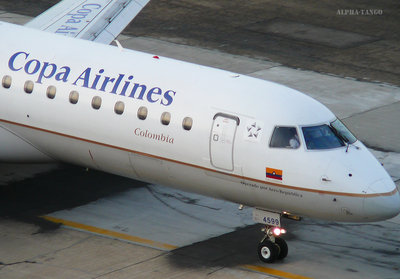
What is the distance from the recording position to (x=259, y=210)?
874 inches

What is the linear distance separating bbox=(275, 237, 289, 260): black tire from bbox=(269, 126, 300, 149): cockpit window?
2388 millimetres

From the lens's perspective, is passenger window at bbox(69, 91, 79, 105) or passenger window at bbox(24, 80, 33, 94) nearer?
passenger window at bbox(69, 91, 79, 105)

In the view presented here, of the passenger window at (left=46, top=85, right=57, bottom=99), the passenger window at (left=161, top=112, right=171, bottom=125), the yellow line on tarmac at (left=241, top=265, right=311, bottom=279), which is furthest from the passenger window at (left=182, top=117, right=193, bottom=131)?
the passenger window at (left=46, top=85, right=57, bottom=99)

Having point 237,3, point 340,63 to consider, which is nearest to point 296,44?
point 340,63

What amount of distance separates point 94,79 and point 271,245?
5.89m

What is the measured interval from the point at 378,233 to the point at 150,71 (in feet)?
23.3

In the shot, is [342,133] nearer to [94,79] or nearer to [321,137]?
[321,137]

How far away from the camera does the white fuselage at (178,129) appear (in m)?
21.0

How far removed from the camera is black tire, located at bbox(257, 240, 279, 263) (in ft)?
72.4

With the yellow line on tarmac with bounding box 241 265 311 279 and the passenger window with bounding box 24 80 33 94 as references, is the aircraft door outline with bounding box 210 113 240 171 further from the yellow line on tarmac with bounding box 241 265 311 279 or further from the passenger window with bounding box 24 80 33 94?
the passenger window with bounding box 24 80 33 94

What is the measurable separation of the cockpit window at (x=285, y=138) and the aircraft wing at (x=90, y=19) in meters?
10.7

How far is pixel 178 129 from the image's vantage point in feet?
72.4

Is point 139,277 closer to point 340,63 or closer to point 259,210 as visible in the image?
point 259,210
